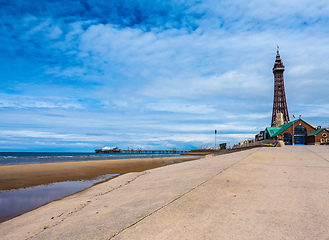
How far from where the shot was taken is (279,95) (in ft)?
387

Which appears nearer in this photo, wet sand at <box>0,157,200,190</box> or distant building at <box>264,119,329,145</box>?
wet sand at <box>0,157,200,190</box>

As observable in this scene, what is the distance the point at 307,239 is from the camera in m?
3.73

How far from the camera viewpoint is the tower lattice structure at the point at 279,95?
377 ft

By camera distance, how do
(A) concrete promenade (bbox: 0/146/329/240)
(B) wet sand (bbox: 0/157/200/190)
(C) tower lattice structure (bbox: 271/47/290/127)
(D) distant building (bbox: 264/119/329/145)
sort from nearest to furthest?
(A) concrete promenade (bbox: 0/146/329/240)
(B) wet sand (bbox: 0/157/200/190)
(D) distant building (bbox: 264/119/329/145)
(C) tower lattice structure (bbox: 271/47/290/127)

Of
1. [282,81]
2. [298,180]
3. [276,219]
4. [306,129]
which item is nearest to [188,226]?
[276,219]

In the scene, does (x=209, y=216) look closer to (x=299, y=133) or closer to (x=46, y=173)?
(x=46, y=173)

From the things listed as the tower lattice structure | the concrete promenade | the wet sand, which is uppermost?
the tower lattice structure

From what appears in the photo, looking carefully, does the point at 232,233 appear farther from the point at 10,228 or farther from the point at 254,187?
the point at 10,228

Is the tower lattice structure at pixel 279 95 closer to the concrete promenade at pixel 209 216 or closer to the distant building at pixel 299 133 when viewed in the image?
the distant building at pixel 299 133

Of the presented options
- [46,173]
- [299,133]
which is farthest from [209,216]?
[299,133]

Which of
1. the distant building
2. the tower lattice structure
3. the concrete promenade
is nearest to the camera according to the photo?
the concrete promenade

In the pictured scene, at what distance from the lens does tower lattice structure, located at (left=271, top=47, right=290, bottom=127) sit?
11488 cm

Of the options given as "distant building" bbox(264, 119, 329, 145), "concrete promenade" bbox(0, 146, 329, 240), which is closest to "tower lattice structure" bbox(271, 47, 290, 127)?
"distant building" bbox(264, 119, 329, 145)

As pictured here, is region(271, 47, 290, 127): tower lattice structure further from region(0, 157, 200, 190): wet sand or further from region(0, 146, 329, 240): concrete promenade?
region(0, 146, 329, 240): concrete promenade
